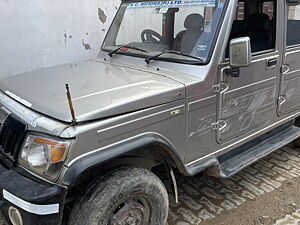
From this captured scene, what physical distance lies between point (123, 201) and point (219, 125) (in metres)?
1.13

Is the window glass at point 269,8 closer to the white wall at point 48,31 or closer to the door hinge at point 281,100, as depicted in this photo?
the door hinge at point 281,100

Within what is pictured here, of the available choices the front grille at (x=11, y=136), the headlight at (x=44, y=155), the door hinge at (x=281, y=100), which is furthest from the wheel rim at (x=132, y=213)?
the door hinge at (x=281, y=100)

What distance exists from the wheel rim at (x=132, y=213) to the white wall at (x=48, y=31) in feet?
12.6

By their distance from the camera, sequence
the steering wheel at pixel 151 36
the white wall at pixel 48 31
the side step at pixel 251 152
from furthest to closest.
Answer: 1. the white wall at pixel 48 31
2. the steering wheel at pixel 151 36
3. the side step at pixel 251 152

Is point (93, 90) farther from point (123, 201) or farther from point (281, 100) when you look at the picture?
point (281, 100)

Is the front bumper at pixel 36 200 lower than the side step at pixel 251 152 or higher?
higher

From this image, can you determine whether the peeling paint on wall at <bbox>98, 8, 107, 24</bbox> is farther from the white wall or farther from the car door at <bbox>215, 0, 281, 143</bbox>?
the car door at <bbox>215, 0, 281, 143</bbox>

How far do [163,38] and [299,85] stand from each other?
1.81m

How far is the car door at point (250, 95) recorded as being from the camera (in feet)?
9.44

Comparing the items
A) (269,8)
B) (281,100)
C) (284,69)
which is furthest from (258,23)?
(281,100)

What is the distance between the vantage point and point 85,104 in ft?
7.20

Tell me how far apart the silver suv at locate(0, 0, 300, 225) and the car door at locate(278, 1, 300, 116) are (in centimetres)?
2

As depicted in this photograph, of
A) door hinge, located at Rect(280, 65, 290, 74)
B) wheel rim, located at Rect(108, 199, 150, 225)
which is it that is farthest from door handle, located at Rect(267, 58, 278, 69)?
wheel rim, located at Rect(108, 199, 150, 225)

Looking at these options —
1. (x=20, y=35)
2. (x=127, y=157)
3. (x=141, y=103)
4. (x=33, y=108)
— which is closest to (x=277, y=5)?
(x=141, y=103)
